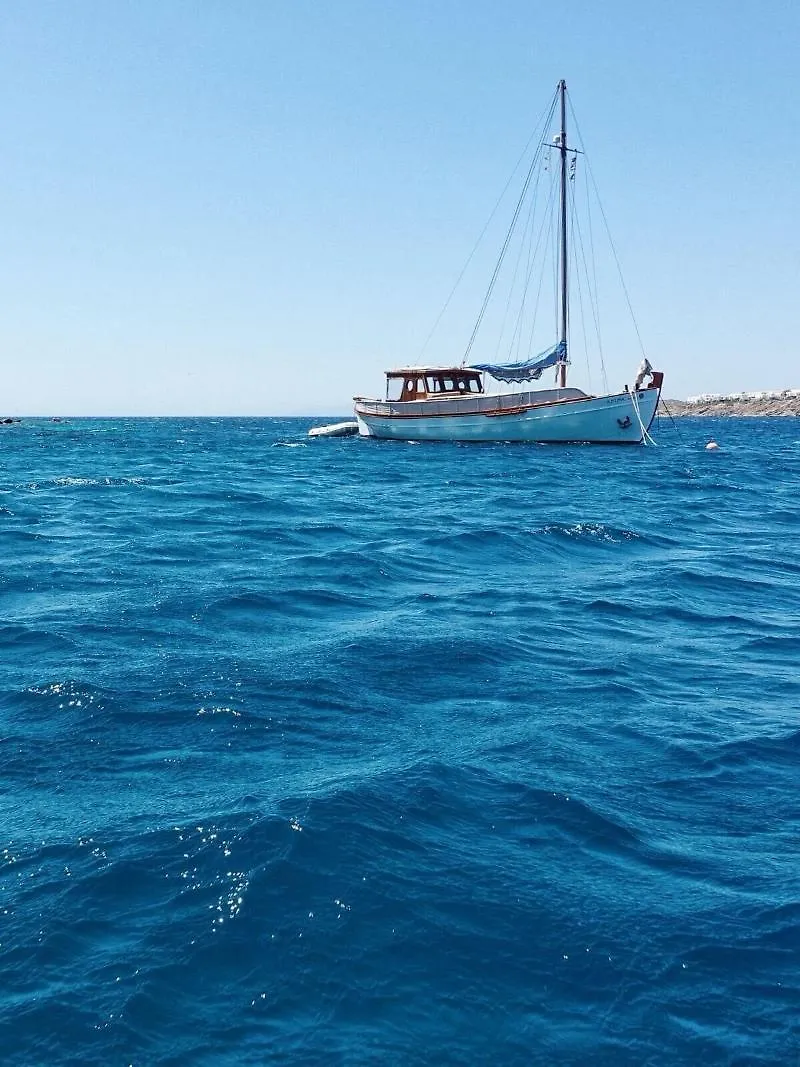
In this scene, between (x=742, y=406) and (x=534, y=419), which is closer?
(x=534, y=419)

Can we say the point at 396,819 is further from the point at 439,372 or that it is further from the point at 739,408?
the point at 739,408

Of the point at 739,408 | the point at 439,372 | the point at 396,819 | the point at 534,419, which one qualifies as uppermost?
the point at 739,408

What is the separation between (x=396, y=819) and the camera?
4.52m

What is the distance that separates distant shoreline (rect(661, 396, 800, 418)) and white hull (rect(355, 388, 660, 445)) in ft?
248

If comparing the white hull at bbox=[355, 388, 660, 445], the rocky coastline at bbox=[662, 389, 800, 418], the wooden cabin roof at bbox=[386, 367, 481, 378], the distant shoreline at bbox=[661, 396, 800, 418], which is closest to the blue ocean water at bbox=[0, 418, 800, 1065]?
the white hull at bbox=[355, 388, 660, 445]

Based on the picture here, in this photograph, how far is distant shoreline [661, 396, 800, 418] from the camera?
124 m

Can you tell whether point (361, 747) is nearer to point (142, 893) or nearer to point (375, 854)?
point (375, 854)

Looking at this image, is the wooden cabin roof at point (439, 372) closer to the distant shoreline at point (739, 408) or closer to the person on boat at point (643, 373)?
the person on boat at point (643, 373)

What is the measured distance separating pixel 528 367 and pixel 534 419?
3.74 metres

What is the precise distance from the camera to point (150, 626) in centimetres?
845

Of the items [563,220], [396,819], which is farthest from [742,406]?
[396,819]

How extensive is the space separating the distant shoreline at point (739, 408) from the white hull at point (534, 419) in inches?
2980

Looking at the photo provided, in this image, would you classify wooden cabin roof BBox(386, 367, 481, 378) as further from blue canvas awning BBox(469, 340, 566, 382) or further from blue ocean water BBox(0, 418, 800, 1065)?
blue ocean water BBox(0, 418, 800, 1065)

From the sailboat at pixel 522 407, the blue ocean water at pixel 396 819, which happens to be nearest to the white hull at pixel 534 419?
the sailboat at pixel 522 407
